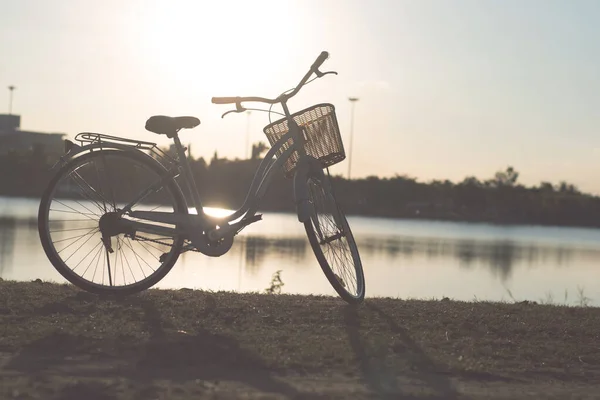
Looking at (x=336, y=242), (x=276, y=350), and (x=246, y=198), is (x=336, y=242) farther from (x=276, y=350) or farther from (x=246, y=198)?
(x=276, y=350)

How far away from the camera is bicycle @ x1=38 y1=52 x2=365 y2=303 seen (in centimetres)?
504

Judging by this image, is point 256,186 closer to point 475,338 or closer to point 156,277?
point 156,277

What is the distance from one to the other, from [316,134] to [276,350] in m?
2.16

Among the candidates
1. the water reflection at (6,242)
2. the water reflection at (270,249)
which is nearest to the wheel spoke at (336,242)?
the water reflection at (6,242)

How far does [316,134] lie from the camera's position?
5645mm

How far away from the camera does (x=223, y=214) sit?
540 centimetres

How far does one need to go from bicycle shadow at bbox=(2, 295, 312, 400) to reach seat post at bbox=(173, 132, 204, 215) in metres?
1.18

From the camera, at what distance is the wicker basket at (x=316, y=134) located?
5598mm

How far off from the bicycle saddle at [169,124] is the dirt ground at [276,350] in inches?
45.9

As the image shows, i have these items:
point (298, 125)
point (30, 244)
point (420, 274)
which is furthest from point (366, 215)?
point (298, 125)

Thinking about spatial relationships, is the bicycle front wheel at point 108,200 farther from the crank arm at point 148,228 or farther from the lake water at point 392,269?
the lake water at point 392,269

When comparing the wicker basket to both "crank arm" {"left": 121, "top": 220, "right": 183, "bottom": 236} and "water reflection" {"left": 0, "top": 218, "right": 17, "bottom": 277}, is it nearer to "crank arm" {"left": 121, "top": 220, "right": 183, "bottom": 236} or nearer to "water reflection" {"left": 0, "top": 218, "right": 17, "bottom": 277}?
"crank arm" {"left": 121, "top": 220, "right": 183, "bottom": 236}

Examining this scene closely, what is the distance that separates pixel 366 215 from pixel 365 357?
249 feet

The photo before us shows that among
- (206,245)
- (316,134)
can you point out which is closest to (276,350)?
(206,245)
